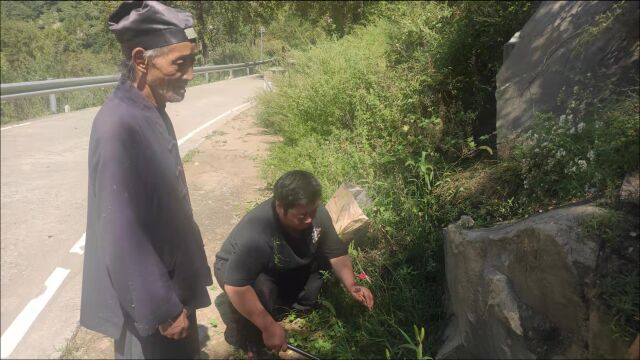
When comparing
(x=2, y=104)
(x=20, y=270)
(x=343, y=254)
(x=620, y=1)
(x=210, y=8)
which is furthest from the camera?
(x=210, y=8)

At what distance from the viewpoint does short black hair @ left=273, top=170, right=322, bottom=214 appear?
265 centimetres

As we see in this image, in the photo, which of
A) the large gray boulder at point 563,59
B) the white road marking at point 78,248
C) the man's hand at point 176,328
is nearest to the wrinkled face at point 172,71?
the man's hand at point 176,328

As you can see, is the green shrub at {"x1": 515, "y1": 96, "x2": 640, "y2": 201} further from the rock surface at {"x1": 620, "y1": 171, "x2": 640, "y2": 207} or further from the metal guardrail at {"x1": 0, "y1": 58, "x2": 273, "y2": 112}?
the metal guardrail at {"x1": 0, "y1": 58, "x2": 273, "y2": 112}

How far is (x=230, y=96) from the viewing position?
50.4 feet

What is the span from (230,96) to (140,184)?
14.2m

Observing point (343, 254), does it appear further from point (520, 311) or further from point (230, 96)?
point (230, 96)

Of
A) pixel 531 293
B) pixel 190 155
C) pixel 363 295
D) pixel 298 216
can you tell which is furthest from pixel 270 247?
pixel 190 155

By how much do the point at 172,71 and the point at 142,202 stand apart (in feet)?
1.68

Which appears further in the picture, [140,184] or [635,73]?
[635,73]

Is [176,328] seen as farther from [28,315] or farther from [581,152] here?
[581,152]

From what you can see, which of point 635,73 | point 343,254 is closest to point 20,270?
point 343,254

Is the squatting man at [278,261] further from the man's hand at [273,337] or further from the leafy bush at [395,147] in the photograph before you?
the leafy bush at [395,147]

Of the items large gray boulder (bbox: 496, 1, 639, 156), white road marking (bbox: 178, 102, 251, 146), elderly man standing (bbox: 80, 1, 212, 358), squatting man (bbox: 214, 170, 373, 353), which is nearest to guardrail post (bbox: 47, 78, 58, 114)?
white road marking (bbox: 178, 102, 251, 146)

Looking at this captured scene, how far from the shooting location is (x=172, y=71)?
5.79 feet
